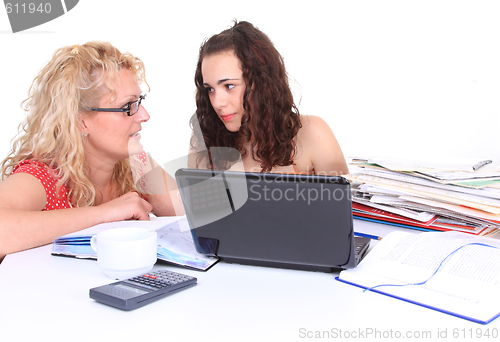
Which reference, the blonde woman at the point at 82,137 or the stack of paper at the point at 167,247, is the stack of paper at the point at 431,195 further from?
the blonde woman at the point at 82,137

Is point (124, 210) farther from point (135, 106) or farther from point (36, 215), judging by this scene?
point (135, 106)

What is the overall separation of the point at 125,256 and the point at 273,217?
0.32m

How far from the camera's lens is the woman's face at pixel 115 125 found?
153cm

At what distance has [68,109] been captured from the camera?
144 centimetres

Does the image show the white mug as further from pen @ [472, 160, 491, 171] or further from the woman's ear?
pen @ [472, 160, 491, 171]

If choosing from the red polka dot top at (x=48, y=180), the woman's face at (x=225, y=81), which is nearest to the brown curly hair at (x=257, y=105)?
the woman's face at (x=225, y=81)

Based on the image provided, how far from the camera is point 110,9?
9.48ft

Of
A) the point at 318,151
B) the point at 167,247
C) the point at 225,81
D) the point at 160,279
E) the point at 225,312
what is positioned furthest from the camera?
the point at 318,151

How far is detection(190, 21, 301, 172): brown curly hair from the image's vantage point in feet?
6.29

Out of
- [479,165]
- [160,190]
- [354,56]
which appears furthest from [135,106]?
[354,56]

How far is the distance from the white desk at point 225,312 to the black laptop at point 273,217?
0.05 metres

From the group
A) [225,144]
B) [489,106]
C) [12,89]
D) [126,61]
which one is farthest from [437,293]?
[12,89]

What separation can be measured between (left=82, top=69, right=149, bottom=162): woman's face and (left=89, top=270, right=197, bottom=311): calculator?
2.65 ft

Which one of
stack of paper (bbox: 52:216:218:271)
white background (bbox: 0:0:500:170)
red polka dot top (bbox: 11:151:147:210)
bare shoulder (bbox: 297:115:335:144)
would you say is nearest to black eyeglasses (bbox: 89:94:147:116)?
red polka dot top (bbox: 11:151:147:210)
